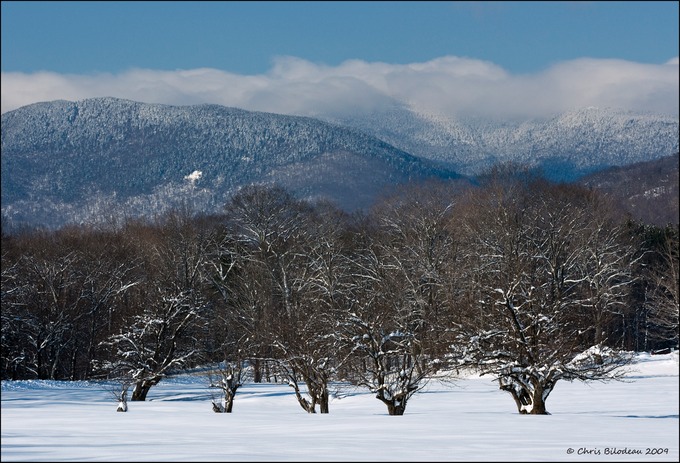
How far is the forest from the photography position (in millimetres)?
23797

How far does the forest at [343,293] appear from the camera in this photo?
78.1 feet

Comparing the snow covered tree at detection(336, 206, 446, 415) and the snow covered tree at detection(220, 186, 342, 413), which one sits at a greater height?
the snow covered tree at detection(220, 186, 342, 413)

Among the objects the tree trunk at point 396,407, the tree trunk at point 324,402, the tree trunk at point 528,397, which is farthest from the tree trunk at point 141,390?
the tree trunk at point 528,397

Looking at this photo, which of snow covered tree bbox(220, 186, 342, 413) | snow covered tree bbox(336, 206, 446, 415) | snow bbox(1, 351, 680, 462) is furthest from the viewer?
snow covered tree bbox(220, 186, 342, 413)

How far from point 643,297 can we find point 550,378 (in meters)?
46.7

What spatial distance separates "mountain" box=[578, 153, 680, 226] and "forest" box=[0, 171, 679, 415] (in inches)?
118

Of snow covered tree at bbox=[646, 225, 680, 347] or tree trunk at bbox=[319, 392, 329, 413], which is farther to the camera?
snow covered tree at bbox=[646, 225, 680, 347]

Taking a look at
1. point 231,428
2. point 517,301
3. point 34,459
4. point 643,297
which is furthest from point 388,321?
point 643,297

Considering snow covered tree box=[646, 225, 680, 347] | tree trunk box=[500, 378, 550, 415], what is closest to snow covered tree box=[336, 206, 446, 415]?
tree trunk box=[500, 378, 550, 415]

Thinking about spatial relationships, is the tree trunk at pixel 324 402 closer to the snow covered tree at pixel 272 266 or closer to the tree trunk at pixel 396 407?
the snow covered tree at pixel 272 266

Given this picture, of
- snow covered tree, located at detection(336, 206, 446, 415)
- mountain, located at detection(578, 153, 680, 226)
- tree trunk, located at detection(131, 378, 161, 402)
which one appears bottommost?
tree trunk, located at detection(131, 378, 161, 402)

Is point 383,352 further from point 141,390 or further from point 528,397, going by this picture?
point 141,390

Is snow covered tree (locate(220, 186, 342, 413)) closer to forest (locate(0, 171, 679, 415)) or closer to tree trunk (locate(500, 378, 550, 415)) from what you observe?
forest (locate(0, 171, 679, 415))

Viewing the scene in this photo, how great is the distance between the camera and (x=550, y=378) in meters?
21.8
